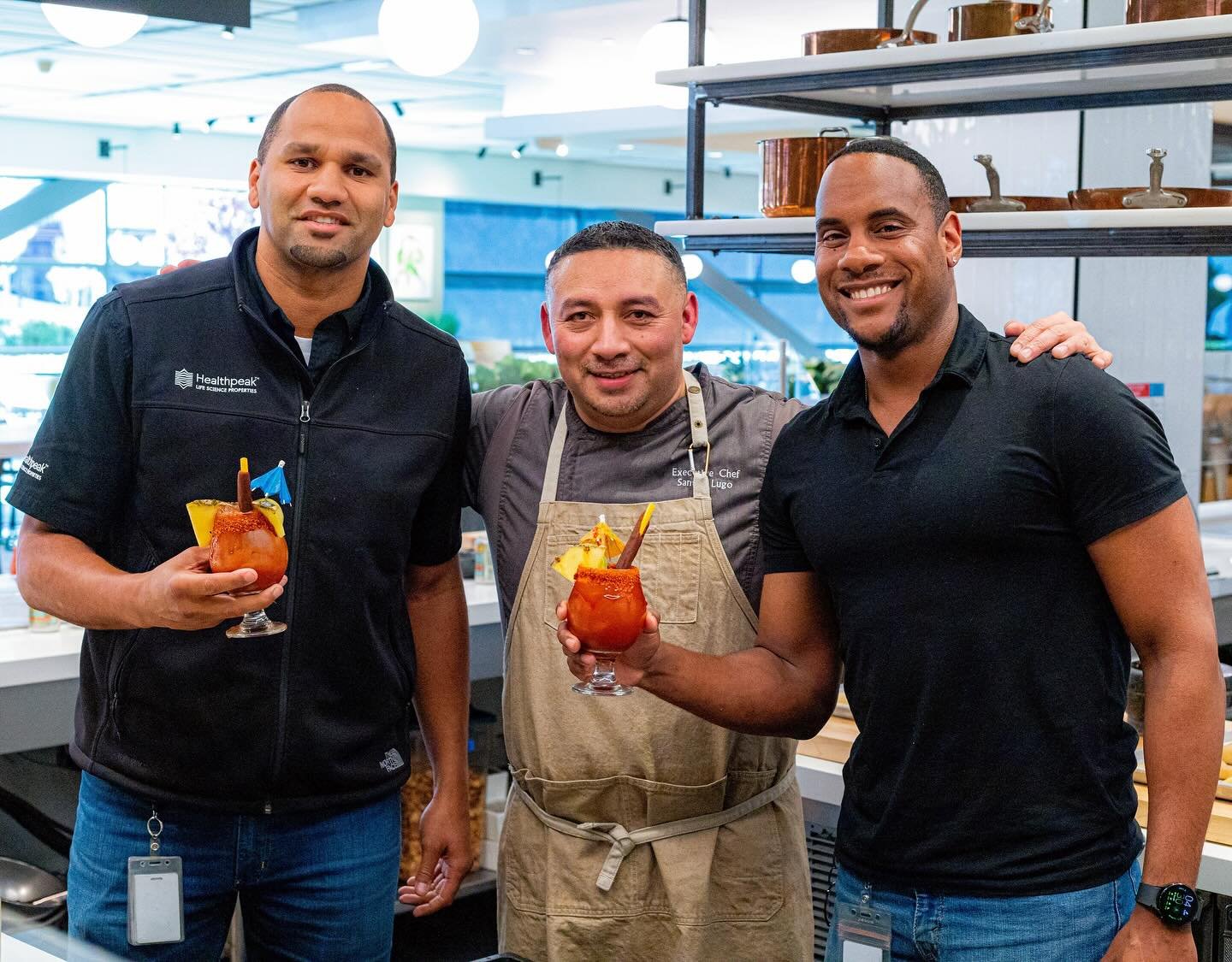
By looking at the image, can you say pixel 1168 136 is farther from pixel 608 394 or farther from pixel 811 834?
pixel 608 394

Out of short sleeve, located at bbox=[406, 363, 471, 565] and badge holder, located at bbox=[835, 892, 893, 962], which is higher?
short sleeve, located at bbox=[406, 363, 471, 565]

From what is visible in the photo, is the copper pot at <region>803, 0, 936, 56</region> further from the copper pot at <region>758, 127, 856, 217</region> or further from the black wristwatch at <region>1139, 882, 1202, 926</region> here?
the black wristwatch at <region>1139, 882, 1202, 926</region>

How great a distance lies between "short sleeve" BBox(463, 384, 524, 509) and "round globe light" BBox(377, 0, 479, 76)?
3.37 metres

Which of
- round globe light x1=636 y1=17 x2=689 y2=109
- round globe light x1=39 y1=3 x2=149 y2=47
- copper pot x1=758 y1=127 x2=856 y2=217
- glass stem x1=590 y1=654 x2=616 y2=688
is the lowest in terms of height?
glass stem x1=590 y1=654 x2=616 y2=688

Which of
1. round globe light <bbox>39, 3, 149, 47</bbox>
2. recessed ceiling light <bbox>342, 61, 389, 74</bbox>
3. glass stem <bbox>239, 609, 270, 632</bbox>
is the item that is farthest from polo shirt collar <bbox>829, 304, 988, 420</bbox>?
recessed ceiling light <bbox>342, 61, 389, 74</bbox>

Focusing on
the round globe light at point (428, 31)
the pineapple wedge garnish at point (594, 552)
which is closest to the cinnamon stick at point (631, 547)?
the pineapple wedge garnish at point (594, 552)

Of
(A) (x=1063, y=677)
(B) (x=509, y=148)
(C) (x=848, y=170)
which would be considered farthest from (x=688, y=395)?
(B) (x=509, y=148)

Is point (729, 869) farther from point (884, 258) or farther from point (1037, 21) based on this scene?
point (1037, 21)

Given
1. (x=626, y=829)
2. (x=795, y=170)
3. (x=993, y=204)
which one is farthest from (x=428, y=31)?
(x=626, y=829)

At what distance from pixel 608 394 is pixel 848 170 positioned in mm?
497

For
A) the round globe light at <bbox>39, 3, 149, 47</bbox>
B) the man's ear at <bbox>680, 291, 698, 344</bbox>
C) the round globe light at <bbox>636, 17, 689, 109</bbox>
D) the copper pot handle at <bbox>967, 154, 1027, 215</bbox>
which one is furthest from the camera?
the round globe light at <bbox>636, 17, 689, 109</bbox>

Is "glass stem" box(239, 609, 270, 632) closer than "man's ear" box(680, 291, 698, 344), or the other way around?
"glass stem" box(239, 609, 270, 632)

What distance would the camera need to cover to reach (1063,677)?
1857 millimetres

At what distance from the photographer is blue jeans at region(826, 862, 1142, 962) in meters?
1.84
